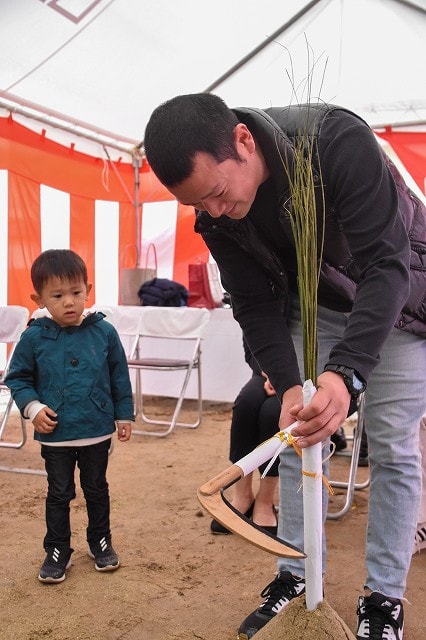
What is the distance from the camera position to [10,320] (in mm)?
4062

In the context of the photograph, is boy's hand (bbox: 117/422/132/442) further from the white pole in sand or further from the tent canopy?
the tent canopy

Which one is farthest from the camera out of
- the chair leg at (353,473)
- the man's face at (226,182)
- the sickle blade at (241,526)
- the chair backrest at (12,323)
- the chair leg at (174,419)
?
the chair leg at (174,419)

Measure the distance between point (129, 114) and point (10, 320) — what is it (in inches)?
104

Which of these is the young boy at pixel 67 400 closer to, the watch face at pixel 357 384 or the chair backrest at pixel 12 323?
the watch face at pixel 357 384

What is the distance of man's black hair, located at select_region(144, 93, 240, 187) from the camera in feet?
4.00

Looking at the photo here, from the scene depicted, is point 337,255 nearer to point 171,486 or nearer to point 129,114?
point 171,486

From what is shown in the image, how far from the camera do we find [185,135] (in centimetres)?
122

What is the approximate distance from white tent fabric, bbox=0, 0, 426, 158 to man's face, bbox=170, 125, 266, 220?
3.54 metres

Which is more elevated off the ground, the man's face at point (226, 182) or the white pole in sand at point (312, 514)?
the man's face at point (226, 182)

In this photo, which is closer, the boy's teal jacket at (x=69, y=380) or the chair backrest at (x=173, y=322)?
the boy's teal jacket at (x=69, y=380)

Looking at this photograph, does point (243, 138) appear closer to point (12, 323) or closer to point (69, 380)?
point (69, 380)

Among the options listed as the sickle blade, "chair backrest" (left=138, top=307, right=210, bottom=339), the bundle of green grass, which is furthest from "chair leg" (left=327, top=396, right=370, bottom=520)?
"chair backrest" (left=138, top=307, right=210, bottom=339)

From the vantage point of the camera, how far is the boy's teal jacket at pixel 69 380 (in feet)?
7.04

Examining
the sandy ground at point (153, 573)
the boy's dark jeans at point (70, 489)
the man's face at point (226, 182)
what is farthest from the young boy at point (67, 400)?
the man's face at point (226, 182)
